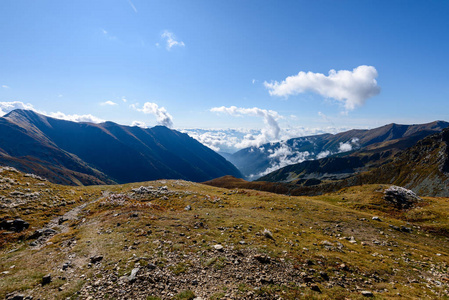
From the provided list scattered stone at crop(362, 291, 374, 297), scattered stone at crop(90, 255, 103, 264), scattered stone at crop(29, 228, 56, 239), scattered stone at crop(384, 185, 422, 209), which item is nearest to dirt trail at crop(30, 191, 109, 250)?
scattered stone at crop(29, 228, 56, 239)

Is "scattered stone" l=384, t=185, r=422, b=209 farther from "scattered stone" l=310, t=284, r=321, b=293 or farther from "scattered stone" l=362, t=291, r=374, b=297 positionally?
"scattered stone" l=310, t=284, r=321, b=293

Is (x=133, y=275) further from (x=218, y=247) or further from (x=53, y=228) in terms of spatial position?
(x=53, y=228)

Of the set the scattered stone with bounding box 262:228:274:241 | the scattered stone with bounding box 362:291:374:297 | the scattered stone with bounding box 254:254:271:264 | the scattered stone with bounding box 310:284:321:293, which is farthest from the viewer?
the scattered stone with bounding box 262:228:274:241

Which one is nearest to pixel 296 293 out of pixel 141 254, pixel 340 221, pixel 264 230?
pixel 264 230

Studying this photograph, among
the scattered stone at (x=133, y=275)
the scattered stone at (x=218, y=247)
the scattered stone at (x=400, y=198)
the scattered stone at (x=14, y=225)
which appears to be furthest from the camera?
the scattered stone at (x=400, y=198)

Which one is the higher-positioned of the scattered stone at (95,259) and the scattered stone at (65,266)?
the scattered stone at (95,259)

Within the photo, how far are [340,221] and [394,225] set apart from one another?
8927 millimetres

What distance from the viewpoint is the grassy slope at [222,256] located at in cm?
1280

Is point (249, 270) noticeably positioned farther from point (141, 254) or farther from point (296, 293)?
point (141, 254)

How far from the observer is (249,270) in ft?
48.5

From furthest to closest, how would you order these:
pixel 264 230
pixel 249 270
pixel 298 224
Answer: pixel 298 224
pixel 264 230
pixel 249 270

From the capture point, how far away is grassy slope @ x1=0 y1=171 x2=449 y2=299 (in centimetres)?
1280

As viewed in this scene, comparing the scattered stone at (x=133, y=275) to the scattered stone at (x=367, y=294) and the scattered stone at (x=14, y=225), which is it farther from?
the scattered stone at (x=14, y=225)

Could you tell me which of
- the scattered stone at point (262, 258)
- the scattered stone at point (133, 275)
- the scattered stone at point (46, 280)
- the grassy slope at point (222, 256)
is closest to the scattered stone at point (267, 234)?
the grassy slope at point (222, 256)
